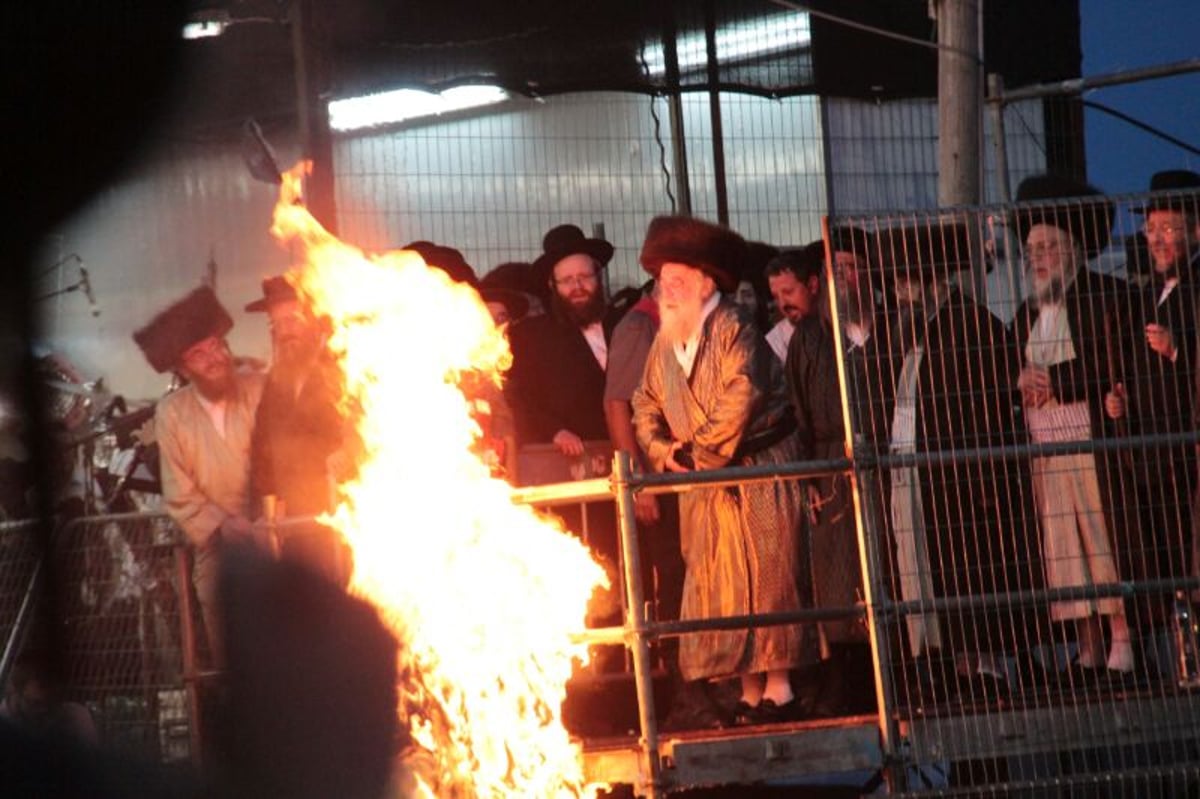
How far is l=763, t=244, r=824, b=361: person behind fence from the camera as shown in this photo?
11.0 meters

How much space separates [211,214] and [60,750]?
3.97 meters

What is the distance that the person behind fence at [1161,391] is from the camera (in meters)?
8.64

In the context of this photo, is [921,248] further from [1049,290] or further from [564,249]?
[564,249]

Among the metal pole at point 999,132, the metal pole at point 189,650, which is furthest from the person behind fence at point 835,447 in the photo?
the metal pole at point 999,132

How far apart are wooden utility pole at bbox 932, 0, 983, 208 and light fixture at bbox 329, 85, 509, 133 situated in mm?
3849

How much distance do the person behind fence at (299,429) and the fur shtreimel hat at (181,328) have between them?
628 mm

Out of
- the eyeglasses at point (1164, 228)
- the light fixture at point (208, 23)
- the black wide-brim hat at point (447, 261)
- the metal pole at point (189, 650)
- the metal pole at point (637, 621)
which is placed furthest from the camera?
the light fixture at point (208, 23)

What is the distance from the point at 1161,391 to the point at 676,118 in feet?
19.1

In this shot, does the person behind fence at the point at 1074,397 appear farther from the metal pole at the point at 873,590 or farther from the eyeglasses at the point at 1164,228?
the metal pole at the point at 873,590

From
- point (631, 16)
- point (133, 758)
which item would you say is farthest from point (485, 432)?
point (631, 16)

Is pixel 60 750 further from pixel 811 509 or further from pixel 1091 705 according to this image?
pixel 1091 705

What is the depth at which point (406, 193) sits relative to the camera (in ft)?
43.2

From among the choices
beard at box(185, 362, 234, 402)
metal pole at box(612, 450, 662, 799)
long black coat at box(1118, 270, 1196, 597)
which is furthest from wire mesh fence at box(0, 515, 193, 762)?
long black coat at box(1118, 270, 1196, 597)

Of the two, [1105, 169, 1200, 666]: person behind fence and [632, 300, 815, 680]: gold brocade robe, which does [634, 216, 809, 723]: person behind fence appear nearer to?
[632, 300, 815, 680]: gold brocade robe
